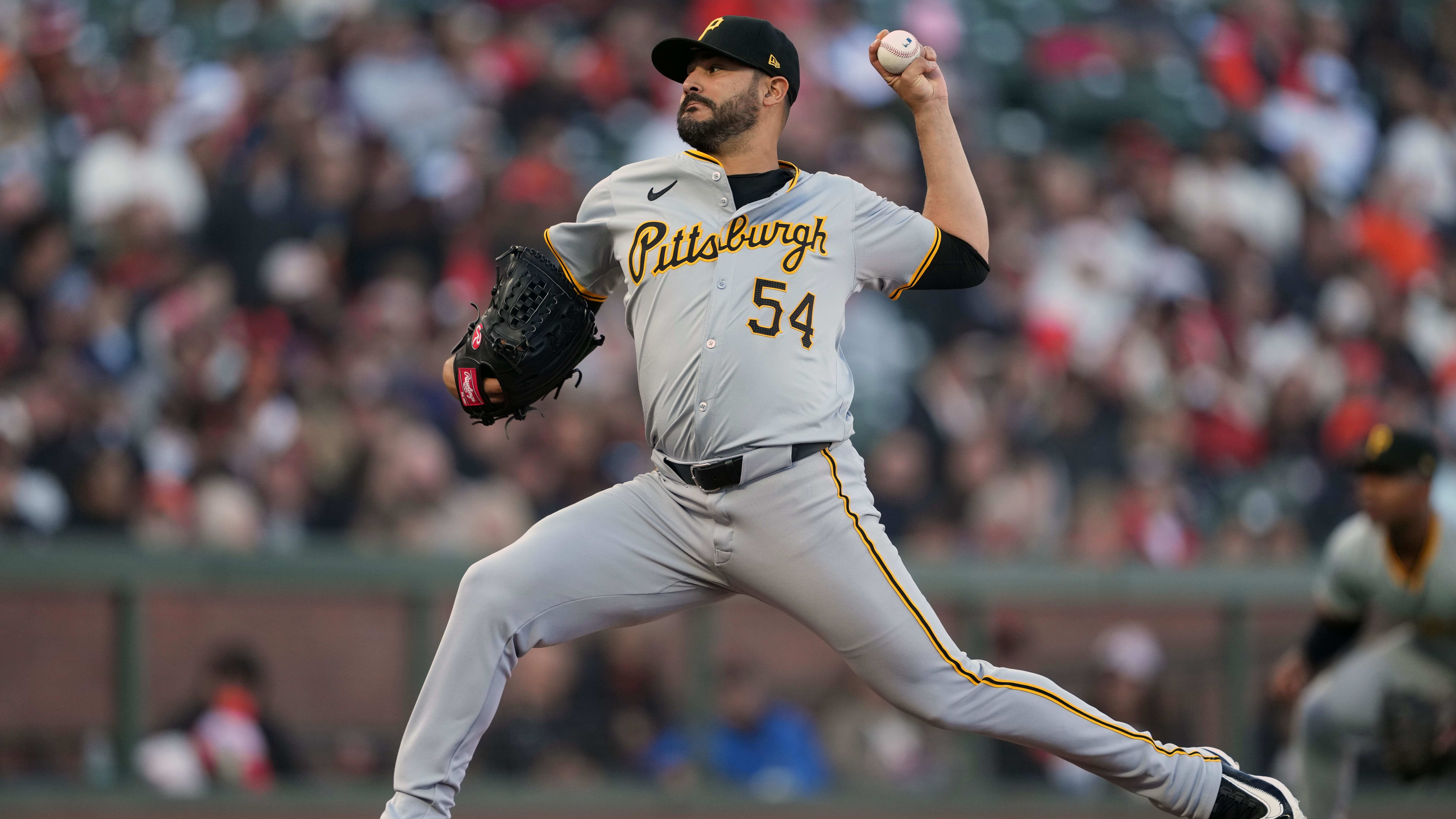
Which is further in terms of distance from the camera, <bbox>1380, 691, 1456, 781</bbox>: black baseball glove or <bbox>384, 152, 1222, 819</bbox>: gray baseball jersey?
<bbox>1380, 691, 1456, 781</bbox>: black baseball glove

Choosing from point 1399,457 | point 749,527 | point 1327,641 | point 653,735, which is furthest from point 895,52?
point 653,735

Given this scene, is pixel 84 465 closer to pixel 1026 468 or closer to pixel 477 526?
pixel 477 526

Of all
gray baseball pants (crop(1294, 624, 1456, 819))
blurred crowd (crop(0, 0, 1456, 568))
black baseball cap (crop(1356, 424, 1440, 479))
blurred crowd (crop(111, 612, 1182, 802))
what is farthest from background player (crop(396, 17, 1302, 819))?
blurred crowd (crop(0, 0, 1456, 568))

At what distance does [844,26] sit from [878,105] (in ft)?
2.10

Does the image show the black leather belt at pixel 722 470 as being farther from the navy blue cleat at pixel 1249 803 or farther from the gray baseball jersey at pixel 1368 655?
the gray baseball jersey at pixel 1368 655

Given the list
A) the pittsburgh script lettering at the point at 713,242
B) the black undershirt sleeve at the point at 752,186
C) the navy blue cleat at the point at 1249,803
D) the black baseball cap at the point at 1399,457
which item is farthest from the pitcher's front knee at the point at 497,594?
the black baseball cap at the point at 1399,457

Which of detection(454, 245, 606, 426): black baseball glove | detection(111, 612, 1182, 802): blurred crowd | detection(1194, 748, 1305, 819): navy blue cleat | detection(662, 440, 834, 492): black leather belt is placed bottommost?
detection(111, 612, 1182, 802): blurred crowd

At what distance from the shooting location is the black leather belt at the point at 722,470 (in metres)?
3.40

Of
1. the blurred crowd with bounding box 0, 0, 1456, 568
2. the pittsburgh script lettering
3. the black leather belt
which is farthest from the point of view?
the blurred crowd with bounding box 0, 0, 1456, 568

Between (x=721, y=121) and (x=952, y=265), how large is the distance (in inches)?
24.4

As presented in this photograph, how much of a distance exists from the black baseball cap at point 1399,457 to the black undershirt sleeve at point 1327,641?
64 cm

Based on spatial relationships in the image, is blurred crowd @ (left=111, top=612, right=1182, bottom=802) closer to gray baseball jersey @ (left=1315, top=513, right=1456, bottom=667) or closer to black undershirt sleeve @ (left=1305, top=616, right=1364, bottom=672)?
black undershirt sleeve @ (left=1305, top=616, right=1364, bottom=672)

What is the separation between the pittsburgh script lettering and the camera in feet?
11.5

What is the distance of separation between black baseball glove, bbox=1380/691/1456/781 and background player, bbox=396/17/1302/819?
69.6 inches
